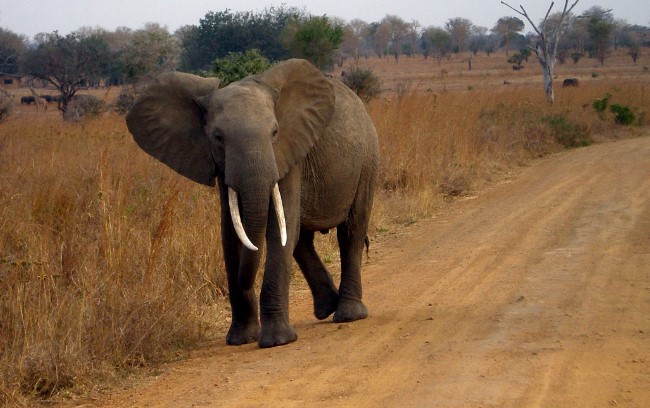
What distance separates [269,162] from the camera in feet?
17.9

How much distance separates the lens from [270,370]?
17.6ft

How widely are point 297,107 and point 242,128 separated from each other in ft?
2.74

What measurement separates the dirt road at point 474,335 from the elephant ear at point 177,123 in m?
1.28

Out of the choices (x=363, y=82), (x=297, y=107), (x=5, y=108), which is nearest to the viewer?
(x=297, y=107)

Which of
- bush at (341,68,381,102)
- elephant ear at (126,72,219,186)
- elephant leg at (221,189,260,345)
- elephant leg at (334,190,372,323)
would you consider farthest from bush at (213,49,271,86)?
elephant leg at (221,189,260,345)

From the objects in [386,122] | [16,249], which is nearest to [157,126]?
[16,249]

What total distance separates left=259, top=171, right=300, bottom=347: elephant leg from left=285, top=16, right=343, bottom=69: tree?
19.2 metres

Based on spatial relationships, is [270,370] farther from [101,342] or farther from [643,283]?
[643,283]

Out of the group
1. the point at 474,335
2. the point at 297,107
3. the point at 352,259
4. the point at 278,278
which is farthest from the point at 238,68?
the point at 474,335

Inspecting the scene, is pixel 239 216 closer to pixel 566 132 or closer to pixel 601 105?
pixel 566 132

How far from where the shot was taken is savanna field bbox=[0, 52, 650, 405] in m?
5.38

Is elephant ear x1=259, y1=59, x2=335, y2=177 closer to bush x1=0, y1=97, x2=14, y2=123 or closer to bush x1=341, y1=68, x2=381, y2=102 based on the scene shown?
bush x1=0, y1=97, x2=14, y2=123

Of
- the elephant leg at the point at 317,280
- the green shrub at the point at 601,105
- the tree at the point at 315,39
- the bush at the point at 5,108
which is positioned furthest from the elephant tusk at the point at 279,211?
the tree at the point at 315,39

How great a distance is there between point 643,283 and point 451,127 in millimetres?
8878
